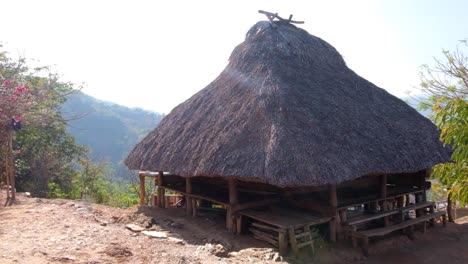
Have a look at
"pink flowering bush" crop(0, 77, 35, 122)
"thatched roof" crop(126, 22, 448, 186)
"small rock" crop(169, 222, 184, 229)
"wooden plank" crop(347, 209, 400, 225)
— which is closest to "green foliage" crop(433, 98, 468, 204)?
"thatched roof" crop(126, 22, 448, 186)

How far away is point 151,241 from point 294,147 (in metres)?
3.04

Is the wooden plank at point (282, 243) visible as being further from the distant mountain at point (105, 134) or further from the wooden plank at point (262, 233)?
the distant mountain at point (105, 134)

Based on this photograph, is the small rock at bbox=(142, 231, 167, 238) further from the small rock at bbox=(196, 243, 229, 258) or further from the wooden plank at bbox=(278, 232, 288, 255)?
the wooden plank at bbox=(278, 232, 288, 255)

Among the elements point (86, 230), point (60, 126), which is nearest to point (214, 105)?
point (86, 230)

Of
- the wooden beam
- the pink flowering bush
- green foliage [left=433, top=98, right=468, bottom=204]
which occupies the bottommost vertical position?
the wooden beam

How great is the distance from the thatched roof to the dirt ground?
48.0 inches

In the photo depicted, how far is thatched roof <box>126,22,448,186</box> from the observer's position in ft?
21.0

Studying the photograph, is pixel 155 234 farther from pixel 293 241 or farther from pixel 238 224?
pixel 293 241

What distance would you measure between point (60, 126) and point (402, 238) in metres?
13.9

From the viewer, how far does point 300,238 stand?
6.54m

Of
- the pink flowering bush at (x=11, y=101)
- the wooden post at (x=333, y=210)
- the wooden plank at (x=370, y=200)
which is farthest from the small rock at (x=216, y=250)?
the pink flowering bush at (x=11, y=101)

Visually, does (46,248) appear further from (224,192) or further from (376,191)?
(376,191)

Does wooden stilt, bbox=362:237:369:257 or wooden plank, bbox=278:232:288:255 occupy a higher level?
wooden plank, bbox=278:232:288:255

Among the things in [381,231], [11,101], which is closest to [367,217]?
[381,231]
